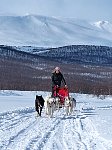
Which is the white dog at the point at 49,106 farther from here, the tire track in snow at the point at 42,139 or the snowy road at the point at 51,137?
the tire track in snow at the point at 42,139

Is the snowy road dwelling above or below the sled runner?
below

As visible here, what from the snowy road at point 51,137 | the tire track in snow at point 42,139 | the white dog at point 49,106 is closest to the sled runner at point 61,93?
the white dog at point 49,106

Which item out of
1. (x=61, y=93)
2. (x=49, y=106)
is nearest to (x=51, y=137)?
(x=49, y=106)

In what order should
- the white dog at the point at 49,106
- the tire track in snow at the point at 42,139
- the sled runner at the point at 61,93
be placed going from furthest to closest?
the sled runner at the point at 61,93, the white dog at the point at 49,106, the tire track in snow at the point at 42,139

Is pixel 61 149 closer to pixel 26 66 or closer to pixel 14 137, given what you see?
pixel 14 137

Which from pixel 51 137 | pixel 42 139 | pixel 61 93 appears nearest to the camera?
pixel 42 139

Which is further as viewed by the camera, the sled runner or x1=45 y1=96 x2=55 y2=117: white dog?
the sled runner

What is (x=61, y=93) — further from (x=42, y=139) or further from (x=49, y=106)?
(x=42, y=139)

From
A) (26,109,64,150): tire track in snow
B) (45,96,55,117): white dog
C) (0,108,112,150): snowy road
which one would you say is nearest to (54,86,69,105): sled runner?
(45,96,55,117): white dog

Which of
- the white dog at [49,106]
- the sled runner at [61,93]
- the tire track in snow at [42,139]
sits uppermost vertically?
the sled runner at [61,93]

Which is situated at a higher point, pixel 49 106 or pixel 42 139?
pixel 49 106

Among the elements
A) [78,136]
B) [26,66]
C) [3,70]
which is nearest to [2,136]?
[78,136]

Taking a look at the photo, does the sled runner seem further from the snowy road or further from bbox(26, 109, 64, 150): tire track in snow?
bbox(26, 109, 64, 150): tire track in snow

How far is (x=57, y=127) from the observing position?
1195 centimetres
